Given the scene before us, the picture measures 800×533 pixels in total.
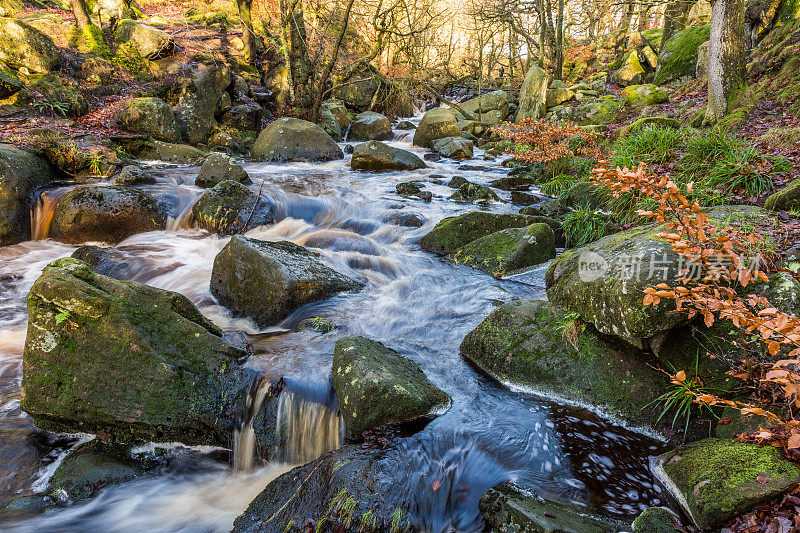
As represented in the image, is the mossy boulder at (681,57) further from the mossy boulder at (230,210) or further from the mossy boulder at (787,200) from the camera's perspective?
the mossy boulder at (230,210)

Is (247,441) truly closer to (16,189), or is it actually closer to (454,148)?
(16,189)

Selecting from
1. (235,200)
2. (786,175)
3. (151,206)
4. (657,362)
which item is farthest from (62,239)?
(786,175)

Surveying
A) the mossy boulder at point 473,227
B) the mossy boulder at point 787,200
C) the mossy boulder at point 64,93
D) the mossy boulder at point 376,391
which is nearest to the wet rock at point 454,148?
the mossy boulder at point 473,227

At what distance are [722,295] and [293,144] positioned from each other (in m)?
12.8

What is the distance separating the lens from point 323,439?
11.4 ft

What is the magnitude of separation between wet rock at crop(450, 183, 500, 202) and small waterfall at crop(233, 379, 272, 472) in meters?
7.74

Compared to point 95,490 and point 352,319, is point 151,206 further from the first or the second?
point 95,490

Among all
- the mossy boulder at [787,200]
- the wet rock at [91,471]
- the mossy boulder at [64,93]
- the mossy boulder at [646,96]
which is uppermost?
the mossy boulder at [646,96]

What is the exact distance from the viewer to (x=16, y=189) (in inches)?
286

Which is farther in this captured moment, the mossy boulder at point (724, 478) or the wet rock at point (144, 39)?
the wet rock at point (144, 39)

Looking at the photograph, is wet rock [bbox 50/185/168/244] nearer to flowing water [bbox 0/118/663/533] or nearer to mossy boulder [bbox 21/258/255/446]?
flowing water [bbox 0/118/663/533]

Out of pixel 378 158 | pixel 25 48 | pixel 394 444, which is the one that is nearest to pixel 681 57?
pixel 378 158

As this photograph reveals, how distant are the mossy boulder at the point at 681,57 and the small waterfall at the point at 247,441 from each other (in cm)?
1726

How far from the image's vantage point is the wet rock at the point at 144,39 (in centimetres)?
1406
